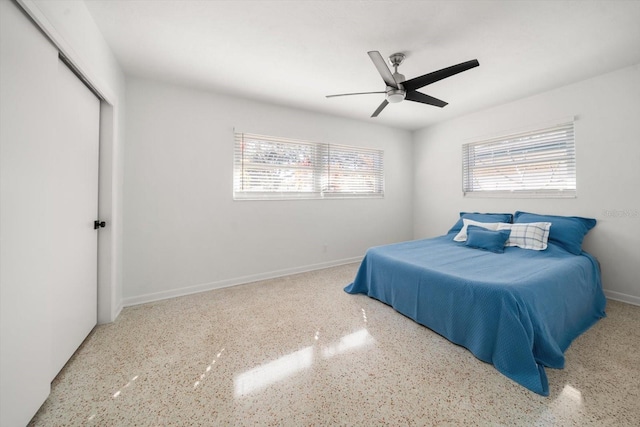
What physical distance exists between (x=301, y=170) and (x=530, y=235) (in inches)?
120

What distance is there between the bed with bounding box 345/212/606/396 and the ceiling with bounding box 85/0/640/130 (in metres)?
1.83

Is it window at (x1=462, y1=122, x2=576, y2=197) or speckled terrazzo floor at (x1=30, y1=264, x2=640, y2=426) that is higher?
window at (x1=462, y1=122, x2=576, y2=197)

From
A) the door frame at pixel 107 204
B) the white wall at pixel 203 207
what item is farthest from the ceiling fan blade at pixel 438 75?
the door frame at pixel 107 204

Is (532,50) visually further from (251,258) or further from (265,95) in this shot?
(251,258)

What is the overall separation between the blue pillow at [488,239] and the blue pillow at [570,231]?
1.44ft

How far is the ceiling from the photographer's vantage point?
5.76 feet

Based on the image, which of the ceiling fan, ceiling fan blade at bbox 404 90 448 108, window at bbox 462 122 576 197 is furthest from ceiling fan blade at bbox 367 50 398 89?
window at bbox 462 122 576 197

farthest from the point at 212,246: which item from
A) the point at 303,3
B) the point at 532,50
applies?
the point at 532,50

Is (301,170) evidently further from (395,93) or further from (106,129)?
(106,129)

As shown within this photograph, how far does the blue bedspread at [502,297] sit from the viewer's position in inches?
61.0

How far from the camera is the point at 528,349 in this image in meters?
1.48

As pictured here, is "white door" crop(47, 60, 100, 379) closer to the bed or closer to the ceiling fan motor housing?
the ceiling fan motor housing

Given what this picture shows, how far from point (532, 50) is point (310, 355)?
11.0 feet

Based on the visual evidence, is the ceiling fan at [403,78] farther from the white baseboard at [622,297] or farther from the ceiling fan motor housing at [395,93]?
the white baseboard at [622,297]
